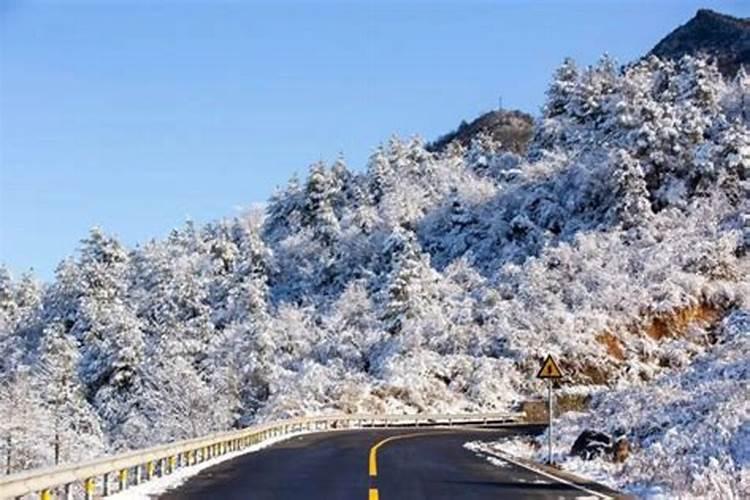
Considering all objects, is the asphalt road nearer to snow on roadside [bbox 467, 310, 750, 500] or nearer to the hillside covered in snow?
snow on roadside [bbox 467, 310, 750, 500]

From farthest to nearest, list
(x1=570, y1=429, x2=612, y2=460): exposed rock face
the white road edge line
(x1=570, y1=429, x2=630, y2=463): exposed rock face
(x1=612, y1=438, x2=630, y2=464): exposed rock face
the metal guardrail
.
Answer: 1. (x1=570, y1=429, x2=612, y2=460): exposed rock face
2. (x1=570, y1=429, x2=630, y2=463): exposed rock face
3. (x1=612, y1=438, x2=630, y2=464): exposed rock face
4. the white road edge line
5. the metal guardrail

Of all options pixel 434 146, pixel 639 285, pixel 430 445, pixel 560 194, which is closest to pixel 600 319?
pixel 639 285

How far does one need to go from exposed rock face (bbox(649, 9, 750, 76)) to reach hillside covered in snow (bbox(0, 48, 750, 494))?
71266mm

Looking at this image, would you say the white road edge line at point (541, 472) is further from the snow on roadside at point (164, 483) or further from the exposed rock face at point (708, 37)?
the exposed rock face at point (708, 37)

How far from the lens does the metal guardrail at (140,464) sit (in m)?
14.0

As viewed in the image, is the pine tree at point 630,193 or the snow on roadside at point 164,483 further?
the pine tree at point 630,193

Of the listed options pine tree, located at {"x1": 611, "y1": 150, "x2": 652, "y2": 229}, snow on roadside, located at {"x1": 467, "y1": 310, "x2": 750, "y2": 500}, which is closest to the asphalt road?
snow on roadside, located at {"x1": 467, "y1": 310, "x2": 750, "y2": 500}

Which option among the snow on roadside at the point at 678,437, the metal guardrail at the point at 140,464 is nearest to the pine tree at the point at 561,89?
the metal guardrail at the point at 140,464

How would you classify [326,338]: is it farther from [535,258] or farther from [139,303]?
[139,303]

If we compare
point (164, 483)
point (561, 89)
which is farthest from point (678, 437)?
point (561, 89)

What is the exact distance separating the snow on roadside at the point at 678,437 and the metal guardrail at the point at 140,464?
29.2 feet

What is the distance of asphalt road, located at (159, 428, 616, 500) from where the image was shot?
56.1 ft

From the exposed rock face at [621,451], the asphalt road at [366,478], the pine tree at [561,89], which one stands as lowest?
the exposed rock face at [621,451]

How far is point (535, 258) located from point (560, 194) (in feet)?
37.9
